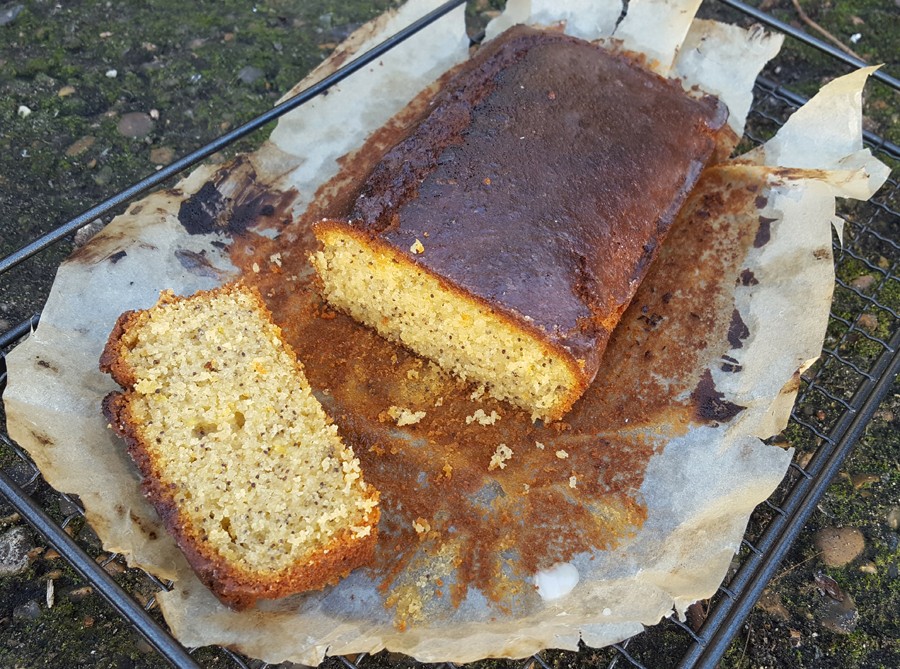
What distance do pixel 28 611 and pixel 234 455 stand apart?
1.35m

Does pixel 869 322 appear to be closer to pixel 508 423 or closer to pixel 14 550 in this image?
pixel 508 423

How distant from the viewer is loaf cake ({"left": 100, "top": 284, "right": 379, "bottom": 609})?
3.17 metres

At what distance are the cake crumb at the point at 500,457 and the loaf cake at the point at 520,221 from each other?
0.30m

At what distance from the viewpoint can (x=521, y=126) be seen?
4.13m

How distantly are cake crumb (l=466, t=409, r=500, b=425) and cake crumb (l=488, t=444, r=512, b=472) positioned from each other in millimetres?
156

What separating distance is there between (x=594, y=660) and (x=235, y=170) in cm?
345

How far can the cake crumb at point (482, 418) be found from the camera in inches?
158

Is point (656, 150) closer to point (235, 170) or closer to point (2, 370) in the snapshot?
point (235, 170)

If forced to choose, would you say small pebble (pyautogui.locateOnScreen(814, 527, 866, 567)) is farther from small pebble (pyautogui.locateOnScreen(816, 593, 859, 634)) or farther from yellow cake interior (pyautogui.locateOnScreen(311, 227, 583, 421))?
yellow cake interior (pyautogui.locateOnScreen(311, 227, 583, 421))

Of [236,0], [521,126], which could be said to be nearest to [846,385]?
[521,126]

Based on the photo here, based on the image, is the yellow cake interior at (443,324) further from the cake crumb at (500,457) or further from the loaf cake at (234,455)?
the loaf cake at (234,455)

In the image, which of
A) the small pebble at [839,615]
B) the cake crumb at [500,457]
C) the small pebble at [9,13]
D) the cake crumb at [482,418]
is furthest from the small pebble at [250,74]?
the small pebble at [839,615]

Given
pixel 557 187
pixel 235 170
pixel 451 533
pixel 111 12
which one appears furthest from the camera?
pixel 111 12

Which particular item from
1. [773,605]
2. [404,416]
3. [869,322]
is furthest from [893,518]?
[404,416]
